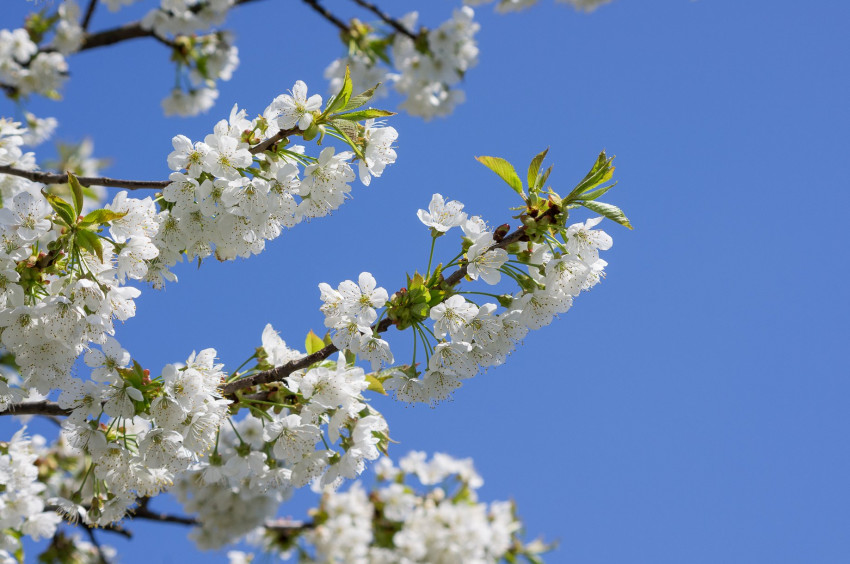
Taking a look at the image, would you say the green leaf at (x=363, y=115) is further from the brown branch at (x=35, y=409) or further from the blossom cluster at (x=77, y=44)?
the blossom cluster at (x=77, y=44)

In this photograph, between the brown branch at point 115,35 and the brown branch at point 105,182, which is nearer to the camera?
the brown branch at point 105,182

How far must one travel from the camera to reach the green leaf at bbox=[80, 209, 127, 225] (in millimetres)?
2342

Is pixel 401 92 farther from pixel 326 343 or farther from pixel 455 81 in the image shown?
pixel 326 343

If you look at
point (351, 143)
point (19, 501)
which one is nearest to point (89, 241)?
point (351, 143)

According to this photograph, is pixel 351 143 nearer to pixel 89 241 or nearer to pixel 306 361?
pixel 306 361

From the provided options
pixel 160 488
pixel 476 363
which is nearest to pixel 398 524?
pixel 160 488

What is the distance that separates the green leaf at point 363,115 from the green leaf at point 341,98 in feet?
0.11

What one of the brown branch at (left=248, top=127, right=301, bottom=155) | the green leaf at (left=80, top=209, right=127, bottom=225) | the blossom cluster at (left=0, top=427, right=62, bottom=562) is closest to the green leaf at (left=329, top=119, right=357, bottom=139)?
the brown branch at (left=248, top=127, right=301, bottom=155)

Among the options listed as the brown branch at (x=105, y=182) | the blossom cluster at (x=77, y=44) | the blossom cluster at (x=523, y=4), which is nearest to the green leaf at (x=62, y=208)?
the brown branch at (x=105, y=182)

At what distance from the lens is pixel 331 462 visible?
114 inches

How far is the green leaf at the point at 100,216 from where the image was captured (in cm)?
234

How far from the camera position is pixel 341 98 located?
2.52 m

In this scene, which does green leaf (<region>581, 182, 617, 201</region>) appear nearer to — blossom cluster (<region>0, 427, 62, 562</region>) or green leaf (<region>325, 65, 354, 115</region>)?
green leaf (<region>325, 65, 354, 115</region>)

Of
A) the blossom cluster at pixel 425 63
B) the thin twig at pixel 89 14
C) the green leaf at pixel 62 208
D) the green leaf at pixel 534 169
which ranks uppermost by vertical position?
the blossom cluster at pixel 425 63
